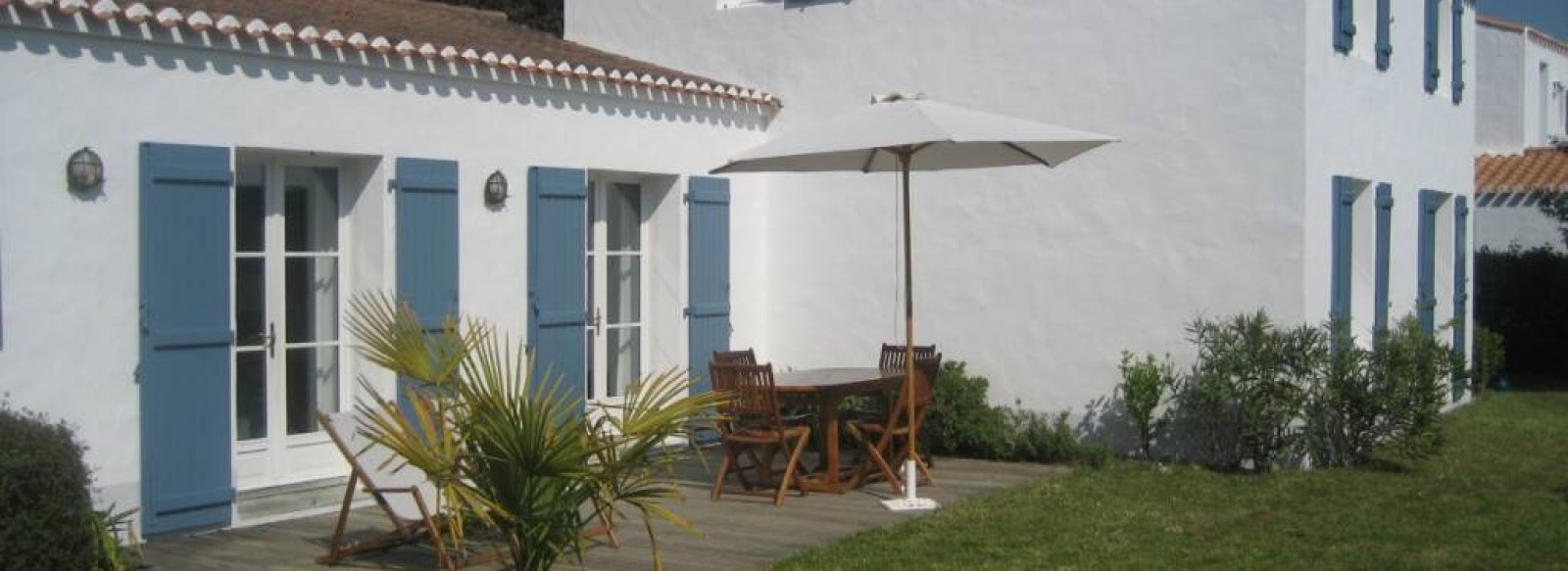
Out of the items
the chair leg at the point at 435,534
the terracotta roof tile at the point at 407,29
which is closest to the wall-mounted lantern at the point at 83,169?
the terracotta roof tile at the point at 407,29

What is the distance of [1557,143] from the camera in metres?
17.1

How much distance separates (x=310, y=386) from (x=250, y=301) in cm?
68

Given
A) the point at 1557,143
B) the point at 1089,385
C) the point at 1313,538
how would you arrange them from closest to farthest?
1. the point at 1313,538
2. the point at 1089,385
3. the point at 1557,143

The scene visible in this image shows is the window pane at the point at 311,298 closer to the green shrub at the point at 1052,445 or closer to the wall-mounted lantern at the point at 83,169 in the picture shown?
the wall-mounted lantern at the point at 83,169

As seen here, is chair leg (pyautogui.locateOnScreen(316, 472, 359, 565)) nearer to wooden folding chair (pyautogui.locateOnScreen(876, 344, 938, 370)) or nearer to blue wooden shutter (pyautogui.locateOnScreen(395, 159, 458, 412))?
blue wooden shutter (pyautogui.locateOnScreen(395, 159, 458, 412))

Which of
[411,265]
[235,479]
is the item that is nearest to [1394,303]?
[411,265]

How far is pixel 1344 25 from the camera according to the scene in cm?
1125

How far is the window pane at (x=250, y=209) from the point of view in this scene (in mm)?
8703

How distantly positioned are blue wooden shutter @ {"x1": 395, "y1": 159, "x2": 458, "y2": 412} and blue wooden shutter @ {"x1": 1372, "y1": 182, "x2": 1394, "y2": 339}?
7511 millimetres

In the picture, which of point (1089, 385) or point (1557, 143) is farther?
point (1557, 143)

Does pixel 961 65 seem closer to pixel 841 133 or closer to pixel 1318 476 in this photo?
pixel 841 133

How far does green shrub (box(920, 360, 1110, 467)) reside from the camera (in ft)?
36.3

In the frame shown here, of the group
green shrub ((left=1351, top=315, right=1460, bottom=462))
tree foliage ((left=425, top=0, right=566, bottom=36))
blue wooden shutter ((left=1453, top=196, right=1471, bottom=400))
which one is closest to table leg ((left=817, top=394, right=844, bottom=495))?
green shrub ((left=1351, top=315, right=1460, bottom=462))

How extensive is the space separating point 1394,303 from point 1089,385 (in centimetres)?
384
